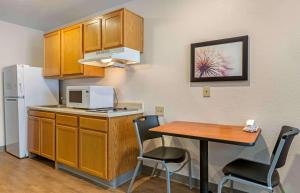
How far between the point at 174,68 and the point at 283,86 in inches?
45.3

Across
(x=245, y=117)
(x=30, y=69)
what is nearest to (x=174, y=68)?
(x=245, y=117)

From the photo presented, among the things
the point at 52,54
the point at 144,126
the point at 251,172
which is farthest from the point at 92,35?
the point at 251,172

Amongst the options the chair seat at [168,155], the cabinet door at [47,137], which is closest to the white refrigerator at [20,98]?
the cabinet door at [47,137]

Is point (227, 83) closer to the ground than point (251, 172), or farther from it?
farther from it

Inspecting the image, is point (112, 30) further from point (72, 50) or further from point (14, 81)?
point (14, 81)

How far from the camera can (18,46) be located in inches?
155

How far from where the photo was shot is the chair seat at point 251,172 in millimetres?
1495

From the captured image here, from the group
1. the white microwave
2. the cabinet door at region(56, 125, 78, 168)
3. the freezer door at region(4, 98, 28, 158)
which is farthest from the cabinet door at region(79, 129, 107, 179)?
the freezer door at region(4, 98, 28, 158)

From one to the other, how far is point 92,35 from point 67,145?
154 centimetres

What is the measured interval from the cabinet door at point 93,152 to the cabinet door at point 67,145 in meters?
0.10

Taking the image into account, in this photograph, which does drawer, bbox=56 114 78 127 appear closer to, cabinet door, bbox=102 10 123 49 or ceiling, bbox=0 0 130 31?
cabinet door, bbox=102 10 123 49

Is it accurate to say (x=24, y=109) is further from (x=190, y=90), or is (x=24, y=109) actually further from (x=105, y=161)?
(x=190, y=90)

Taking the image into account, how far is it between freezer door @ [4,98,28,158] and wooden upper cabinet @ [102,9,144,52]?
6.10 feet

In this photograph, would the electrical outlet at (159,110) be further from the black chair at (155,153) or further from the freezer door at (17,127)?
the freezer door at (17,127)
